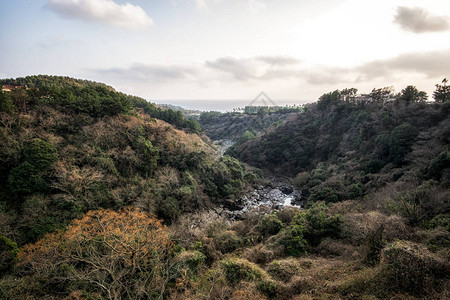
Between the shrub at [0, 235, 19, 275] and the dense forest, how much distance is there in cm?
6

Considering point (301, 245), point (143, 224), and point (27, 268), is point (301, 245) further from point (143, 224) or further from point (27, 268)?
point (27, 268)

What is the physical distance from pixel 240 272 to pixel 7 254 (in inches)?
535

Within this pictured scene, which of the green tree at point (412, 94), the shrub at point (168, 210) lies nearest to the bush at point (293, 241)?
the shrub at point (168, 210)

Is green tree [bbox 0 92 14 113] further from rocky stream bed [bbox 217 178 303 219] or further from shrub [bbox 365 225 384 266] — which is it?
shrub [bbox 365 225 384 266]

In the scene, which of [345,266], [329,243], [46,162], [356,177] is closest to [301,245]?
[329,243]

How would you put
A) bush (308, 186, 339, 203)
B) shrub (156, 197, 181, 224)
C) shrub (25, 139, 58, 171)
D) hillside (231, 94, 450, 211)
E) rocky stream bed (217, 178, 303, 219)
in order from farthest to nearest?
rocky stream bed (217, 178, 303, 219) → bush (308, 186, 339, 203) → shrub (156, 197, 181, 224) → hillside (231, 94, 450, 211) → shrub (25, 139, 58, 171)

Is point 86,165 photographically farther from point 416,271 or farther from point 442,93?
point 442,93

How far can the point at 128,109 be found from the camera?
2845cm

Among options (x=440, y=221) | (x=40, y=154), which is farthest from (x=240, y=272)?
(x=40, y=154)

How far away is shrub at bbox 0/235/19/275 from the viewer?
11.3m

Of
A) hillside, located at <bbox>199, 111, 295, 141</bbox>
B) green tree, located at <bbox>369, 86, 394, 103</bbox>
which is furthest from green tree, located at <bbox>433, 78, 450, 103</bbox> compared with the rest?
hillside, located at <bbox>199, 111, 295, 141</bbox>

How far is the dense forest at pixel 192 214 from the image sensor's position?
9.23 m

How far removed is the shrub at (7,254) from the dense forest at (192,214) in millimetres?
58

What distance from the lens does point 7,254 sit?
11531 mm
